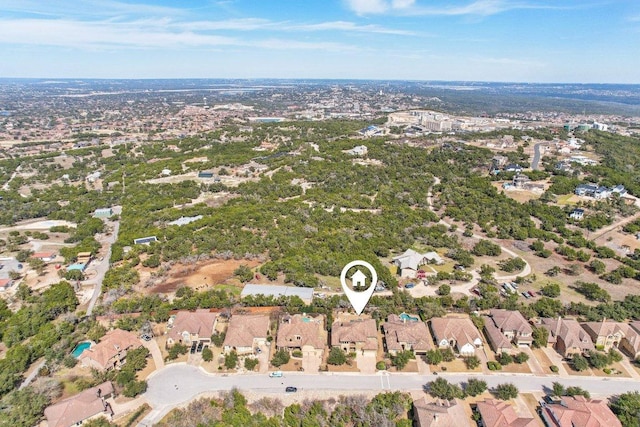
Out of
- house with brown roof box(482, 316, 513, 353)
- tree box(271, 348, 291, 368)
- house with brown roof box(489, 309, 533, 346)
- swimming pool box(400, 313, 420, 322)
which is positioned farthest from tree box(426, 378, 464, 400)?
tree box(271, 348, 291, 368)

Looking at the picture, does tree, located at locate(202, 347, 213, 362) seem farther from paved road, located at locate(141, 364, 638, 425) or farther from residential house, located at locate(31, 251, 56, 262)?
residential house, located at locate(31, 251, 56, 262)

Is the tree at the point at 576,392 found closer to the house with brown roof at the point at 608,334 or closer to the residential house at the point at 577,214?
the house with brown roof at the point at 608,334

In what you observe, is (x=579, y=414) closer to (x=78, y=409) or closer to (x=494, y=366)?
(x=494, y=366)

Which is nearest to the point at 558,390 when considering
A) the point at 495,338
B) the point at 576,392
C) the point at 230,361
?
the point at 576,392

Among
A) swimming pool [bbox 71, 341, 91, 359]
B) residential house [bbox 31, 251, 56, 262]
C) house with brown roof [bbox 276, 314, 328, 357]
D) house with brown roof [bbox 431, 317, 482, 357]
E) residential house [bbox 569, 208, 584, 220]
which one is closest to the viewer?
house with brown roof [bbox 276, 314, 328, 357]

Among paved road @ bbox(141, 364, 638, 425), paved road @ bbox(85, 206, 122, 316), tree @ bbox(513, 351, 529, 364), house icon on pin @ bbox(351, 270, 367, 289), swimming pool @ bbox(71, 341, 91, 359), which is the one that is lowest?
paved road @ bbox(85, 206, 122, 316)

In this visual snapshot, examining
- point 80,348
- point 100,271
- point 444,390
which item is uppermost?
point 444,390

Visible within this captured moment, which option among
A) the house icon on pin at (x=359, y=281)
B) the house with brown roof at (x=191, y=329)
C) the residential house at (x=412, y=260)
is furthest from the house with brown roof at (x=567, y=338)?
the house with brown roof at (x=191, y=329)
